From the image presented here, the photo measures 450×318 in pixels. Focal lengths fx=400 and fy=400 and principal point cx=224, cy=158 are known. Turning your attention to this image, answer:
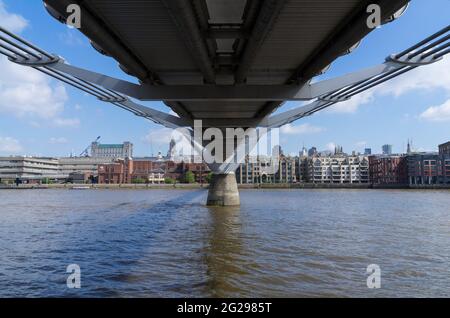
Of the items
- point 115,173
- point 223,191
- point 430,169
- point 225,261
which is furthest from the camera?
point 115,173

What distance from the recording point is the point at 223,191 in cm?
3891

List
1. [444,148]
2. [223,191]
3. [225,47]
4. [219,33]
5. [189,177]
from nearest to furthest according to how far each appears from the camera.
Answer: [219,33] → [225,47] → [223,191] → [444,148] → [189,177]

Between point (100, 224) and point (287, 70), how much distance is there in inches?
590

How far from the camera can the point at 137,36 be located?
38.3 ft

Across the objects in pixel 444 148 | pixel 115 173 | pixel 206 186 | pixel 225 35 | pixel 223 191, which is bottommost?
pixel 206 186

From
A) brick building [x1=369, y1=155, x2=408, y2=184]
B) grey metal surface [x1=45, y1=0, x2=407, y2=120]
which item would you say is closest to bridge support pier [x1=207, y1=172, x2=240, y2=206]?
grey metal surface [x1=45, y1=0, x2=407, y2=120]

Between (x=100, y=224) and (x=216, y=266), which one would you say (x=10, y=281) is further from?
(x=100, y=224)

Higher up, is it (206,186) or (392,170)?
(392,170)

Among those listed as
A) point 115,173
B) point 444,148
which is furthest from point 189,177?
point 444,148

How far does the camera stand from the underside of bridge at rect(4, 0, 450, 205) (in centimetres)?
961

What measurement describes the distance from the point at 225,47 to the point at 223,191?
26.1 metres

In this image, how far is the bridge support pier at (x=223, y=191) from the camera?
38719mm

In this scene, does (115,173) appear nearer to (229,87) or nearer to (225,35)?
(229,87)
